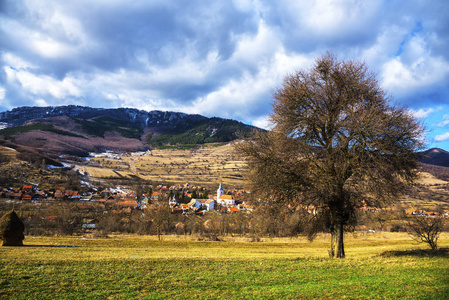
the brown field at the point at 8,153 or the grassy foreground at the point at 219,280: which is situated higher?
the brown field at the point at 8,153

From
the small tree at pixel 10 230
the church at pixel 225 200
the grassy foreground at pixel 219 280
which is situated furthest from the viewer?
the church at pixel 225 200

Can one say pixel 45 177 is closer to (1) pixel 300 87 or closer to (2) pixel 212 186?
(2) pixel 212 186

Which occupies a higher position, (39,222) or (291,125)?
(291,125)

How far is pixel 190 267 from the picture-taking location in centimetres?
1091

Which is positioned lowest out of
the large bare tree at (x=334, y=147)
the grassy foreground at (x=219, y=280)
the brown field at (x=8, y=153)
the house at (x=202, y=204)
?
the house at (x=202, y=204)

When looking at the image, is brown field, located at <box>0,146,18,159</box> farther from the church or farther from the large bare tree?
the large bare tree

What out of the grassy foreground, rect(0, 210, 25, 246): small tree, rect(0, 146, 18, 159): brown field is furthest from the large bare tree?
rect(0, 146, 18, 159): brown field

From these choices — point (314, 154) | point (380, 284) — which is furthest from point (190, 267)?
point (314, 154)

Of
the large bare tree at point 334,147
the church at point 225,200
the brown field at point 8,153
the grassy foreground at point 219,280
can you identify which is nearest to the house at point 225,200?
the church at point 225,200

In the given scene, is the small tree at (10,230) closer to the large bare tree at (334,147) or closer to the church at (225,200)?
the large bare tree at (334,147)

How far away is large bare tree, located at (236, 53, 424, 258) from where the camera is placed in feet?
39.9

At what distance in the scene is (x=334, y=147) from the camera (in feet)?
43.5

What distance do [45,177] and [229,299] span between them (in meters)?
140

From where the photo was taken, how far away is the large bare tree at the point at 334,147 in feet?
39.9
